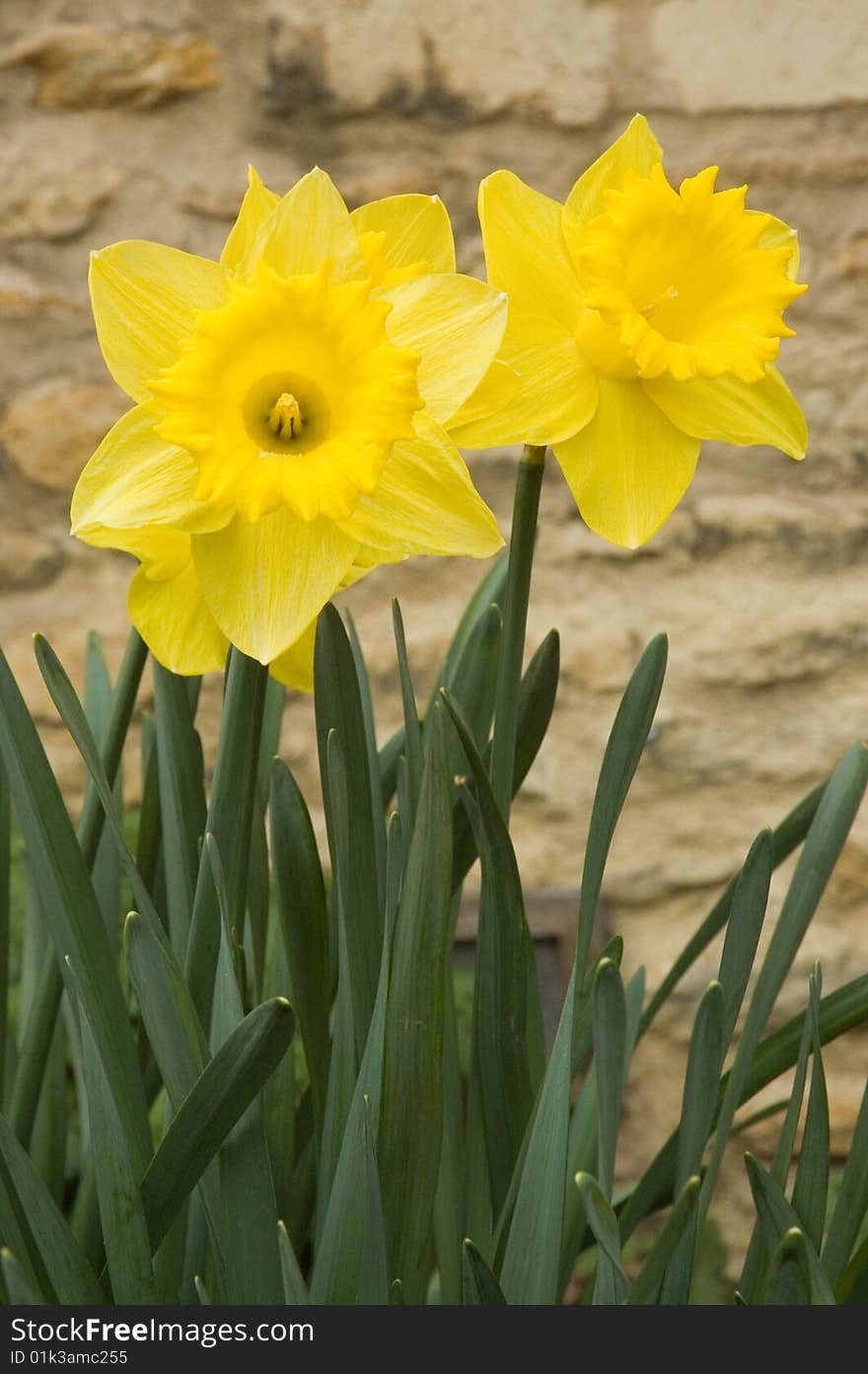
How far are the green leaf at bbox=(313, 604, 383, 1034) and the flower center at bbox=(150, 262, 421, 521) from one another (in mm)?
97

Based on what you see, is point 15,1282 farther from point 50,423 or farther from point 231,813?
point 50,423

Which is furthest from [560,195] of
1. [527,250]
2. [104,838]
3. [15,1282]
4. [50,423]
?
[15,1282]

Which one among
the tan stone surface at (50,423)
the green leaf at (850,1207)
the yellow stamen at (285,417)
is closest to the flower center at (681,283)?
the yellow stamen at (285,417)

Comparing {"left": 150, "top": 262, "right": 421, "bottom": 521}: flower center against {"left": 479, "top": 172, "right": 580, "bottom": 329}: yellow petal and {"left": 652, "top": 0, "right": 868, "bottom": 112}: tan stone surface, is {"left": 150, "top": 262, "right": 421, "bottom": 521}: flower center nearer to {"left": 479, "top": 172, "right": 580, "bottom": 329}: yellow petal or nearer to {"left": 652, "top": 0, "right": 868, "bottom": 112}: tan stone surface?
{"left": 479, "top": 172, "right": 580, "bottom": 329}: yellow petal

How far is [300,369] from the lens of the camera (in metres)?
0.45

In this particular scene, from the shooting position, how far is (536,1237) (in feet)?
1.65

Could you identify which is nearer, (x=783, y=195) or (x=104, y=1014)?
(x=104, y=1014)

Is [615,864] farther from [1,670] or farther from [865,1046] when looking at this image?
[1,670]

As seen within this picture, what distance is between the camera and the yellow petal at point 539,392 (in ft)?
1.45

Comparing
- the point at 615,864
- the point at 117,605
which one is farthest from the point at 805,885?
the point at 117,605

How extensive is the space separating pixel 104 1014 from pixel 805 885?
0.30 m

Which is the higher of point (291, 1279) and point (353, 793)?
point (353, 793)

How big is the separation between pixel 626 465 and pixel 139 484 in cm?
17

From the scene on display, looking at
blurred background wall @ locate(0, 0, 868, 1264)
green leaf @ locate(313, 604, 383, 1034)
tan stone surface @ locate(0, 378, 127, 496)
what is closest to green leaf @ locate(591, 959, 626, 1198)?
green leaf @ locate(313, 604, 383, 1034)
